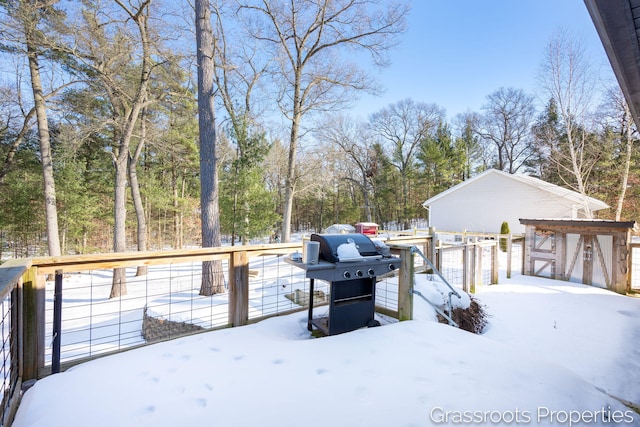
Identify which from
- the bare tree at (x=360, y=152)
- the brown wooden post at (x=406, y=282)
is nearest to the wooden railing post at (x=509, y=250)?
the brown wooden post at (x=406, y=282)

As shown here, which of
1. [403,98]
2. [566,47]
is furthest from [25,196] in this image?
[403,98]

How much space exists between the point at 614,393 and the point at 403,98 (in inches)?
948

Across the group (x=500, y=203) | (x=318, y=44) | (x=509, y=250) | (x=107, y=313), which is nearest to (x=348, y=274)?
(x=107, y=313)

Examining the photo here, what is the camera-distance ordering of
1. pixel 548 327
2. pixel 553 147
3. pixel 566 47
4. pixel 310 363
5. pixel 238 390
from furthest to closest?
pixel 553 147 → pixel 566 47 → pixel 548 327 → pixel 310 363 → pixel 238 390

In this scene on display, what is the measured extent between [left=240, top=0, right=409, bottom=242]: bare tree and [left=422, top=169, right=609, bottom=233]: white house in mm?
8291

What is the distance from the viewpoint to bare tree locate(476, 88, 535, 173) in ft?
77.6

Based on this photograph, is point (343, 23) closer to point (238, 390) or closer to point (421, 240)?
point (421, 240)

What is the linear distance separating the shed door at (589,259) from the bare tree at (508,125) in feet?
64.9

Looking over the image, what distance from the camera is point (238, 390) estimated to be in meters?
1.92

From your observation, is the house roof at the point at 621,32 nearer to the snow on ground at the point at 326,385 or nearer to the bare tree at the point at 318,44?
the snow on ground at the point at 326,385

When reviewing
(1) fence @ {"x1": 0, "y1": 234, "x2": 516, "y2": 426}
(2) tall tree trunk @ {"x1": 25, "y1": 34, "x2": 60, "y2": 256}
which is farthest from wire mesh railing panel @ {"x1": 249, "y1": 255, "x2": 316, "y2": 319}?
(2) tall tree trunk @ {"x1": 25, "y1": 34, "x2": 60, "y2": 256}

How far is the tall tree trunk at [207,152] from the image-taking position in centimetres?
600

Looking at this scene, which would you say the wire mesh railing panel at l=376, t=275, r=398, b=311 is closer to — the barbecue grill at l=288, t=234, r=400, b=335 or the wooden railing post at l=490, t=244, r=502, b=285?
the barbecue grill at l=288, t=234, r=400, b=335

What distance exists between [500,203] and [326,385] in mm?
15637
